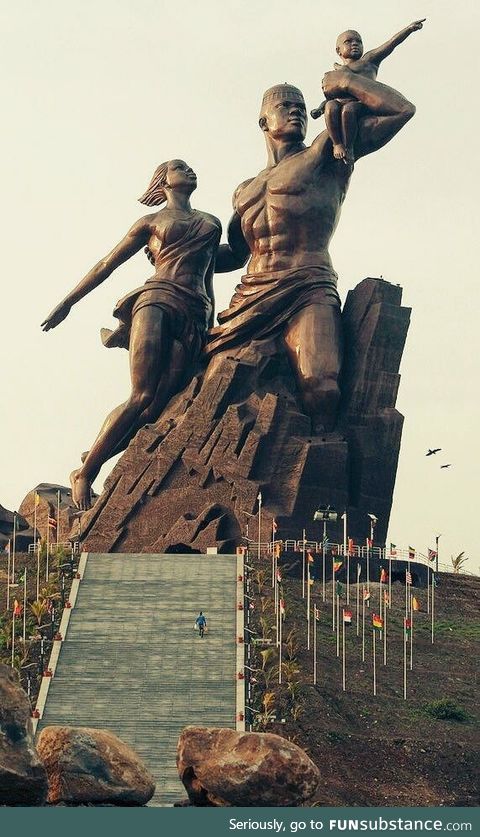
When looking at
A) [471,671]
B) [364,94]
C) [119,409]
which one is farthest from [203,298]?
[471,671]

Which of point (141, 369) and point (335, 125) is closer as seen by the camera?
point (335, 125)

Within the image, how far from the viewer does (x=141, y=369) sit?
176 ft

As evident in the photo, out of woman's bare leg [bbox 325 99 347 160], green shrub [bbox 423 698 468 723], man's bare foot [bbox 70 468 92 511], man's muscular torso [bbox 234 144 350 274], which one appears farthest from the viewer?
man's bare foot [bbox 70 468 92 511]

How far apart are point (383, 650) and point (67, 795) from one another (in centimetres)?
1591

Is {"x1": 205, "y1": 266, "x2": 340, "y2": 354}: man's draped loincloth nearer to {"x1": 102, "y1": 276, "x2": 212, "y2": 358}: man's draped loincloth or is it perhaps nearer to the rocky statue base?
the rocky statue base

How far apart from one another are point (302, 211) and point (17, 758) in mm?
26457

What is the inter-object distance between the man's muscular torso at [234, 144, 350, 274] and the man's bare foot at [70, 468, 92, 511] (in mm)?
7405

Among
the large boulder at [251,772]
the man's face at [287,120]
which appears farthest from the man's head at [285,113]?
the large boulder at [251,772]

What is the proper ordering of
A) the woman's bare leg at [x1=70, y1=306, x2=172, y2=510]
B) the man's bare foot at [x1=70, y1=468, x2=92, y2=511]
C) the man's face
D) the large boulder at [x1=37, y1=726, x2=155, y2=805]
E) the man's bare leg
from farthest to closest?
1. the man's bare foot at [x1=70, y1=468, x2=92, y2=511]
2. the woman's bare leg at [x1=70, y1=306, x2=172, y2=510]
3. the man's face
4. the man's bare leg
5. the large boulder at [x1=37, y1=726, x2=155, y2=805]

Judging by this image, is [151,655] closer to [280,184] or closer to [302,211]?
[302,211]

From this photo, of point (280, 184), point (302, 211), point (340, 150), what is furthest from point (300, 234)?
point (340, 150)

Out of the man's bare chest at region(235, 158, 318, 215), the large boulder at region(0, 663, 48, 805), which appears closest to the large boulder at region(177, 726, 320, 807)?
the large boulder at region(0, 663, 48, 805)

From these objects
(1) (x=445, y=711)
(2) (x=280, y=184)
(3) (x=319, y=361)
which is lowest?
(1) (x=445, y=711)

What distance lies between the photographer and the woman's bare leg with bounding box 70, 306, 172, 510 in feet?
176
